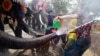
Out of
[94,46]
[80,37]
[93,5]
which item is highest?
[93,5]

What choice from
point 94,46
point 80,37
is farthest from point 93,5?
point 94,46

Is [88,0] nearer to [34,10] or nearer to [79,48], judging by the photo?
[79,48]

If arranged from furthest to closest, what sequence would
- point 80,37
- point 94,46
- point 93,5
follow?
point 94,46, point 80,37, point 93,5

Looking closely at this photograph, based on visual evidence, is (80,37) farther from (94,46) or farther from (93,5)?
(94,46)

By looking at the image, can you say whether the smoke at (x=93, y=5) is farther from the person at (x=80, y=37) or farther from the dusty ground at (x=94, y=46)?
the dusty ground at (x=94, y=46)

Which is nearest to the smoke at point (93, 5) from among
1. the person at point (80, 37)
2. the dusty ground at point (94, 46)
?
the person at point (80, 37)

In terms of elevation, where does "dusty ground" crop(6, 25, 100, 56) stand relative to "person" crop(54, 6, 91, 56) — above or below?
below

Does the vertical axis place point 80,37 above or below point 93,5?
below

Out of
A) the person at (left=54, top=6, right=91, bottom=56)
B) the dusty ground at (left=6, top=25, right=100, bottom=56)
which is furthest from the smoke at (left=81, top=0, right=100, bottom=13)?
the dusty ground at (left=6, top=25, right=100, bottom=56)

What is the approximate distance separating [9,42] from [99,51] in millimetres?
3483

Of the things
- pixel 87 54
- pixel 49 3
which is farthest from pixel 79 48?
pixel 49 3

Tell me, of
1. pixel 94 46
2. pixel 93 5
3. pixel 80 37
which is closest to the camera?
pixel 93 5

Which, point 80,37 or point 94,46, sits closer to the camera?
point 80,37

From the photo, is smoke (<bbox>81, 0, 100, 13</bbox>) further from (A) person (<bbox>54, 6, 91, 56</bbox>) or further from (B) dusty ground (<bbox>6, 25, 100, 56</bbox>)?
(B) dusty ground (<bbox>6, 25, 100, 56</bbox>)
